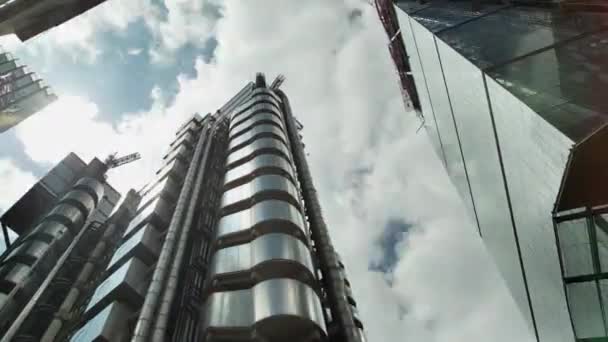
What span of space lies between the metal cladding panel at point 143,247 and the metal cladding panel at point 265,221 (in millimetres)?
4726

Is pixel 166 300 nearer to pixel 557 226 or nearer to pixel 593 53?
pixel 557 226

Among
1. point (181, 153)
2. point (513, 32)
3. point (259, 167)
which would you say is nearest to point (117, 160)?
point (181, 153)

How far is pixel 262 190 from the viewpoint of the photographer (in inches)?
808

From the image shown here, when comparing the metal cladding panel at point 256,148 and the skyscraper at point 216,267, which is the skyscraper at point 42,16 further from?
the metal cladding panel at point 256,148

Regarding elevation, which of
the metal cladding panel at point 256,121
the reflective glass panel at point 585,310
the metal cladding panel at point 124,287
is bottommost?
the reflective glass panel at point 585,310

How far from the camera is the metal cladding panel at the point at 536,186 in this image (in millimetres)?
6789

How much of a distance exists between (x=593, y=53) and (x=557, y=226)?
424 centimetres

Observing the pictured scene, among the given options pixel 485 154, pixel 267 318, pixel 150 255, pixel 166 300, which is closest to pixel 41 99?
pixel 150 255

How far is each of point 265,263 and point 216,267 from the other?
284 cm

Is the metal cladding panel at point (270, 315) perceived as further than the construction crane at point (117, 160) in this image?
No

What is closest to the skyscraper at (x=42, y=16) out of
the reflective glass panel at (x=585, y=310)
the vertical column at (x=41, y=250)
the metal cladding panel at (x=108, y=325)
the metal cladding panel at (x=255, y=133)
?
the metal cladding panel at (x=255, y=133)

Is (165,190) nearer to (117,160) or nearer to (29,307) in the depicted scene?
(29,307)

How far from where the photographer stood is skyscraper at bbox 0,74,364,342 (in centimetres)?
1435

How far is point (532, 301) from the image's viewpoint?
10961mm
